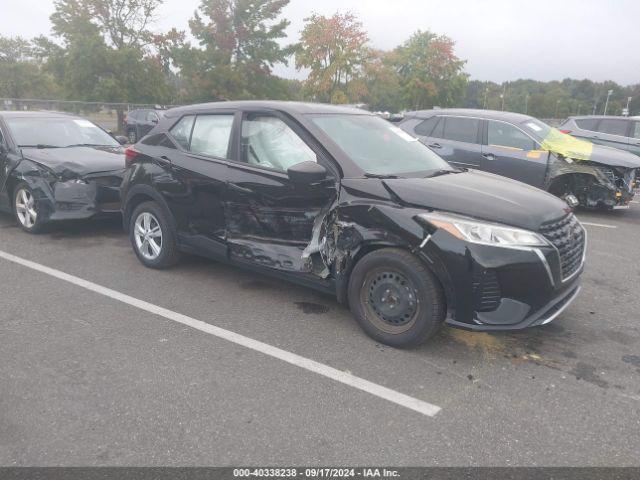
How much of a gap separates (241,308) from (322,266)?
2.98 feet

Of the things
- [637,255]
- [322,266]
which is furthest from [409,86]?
[322,266]

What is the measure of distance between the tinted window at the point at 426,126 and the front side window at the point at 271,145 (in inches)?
218

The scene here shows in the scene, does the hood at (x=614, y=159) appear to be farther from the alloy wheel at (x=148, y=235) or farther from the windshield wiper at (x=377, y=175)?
the alloy wheel at (x=148, y=235)

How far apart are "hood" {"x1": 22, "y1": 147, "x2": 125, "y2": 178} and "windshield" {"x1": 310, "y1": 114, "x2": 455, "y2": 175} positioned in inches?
139

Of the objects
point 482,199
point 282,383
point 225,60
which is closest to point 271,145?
point 482,199

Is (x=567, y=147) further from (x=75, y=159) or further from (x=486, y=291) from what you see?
(x=75, y=159)

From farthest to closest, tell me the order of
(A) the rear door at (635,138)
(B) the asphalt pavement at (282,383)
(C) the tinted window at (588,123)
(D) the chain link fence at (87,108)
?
(D) the chain link fence at (87,108) → (C) the tinted window at (588,123) → (A) the rear door at (635,138) → (B) the asphalt pavement at (282,383)

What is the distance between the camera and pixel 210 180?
15.5ft

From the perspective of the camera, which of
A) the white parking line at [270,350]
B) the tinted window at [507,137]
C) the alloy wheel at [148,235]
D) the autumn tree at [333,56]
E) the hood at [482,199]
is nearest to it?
the white parking line at [270,350]

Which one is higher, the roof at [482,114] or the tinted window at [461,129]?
the roof at [482,114]

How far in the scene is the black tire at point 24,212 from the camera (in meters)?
6.63

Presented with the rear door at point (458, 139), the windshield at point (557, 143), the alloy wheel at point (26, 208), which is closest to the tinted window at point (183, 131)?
the alloy wheel at point (26, 208)

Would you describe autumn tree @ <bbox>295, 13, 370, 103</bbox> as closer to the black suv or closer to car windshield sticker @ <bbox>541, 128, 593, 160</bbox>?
the black suv

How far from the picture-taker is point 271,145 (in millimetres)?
4492
